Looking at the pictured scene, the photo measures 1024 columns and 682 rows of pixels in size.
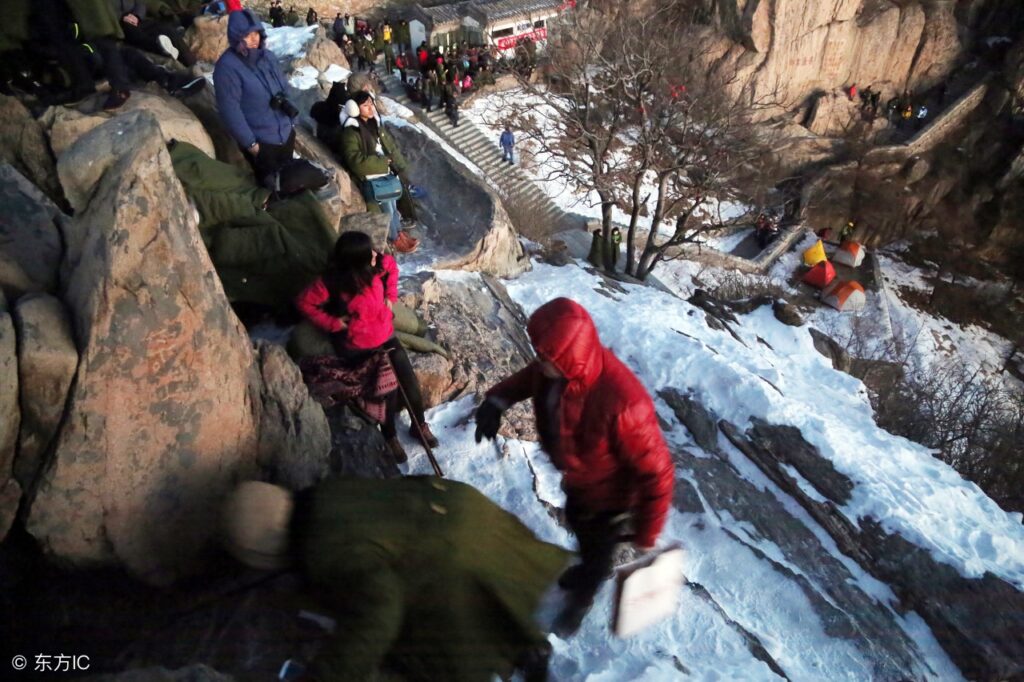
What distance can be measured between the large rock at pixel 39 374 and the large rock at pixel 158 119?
277 cm

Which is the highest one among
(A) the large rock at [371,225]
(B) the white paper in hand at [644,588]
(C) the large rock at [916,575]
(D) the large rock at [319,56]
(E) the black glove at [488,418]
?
(D) the large rock at [319,56]

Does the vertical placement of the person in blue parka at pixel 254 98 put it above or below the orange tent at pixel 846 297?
above

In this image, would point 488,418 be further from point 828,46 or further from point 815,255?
point 828,46

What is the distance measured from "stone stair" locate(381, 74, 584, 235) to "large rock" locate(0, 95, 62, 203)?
14853 mm

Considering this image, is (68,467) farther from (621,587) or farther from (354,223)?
(354,223)

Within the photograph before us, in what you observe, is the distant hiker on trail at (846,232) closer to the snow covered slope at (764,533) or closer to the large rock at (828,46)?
the large rock at (828,46)

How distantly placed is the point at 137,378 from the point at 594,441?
7.42 ft

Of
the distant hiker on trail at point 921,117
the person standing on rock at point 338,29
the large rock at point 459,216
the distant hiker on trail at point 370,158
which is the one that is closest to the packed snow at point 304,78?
the large rock at point 459,216

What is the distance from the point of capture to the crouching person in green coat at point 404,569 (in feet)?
7.72

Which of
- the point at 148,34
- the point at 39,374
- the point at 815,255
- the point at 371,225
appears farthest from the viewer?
the point at 815,255

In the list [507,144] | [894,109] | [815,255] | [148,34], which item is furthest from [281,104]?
[894,109]

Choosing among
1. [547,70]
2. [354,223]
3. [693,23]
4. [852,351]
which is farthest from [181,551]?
[693,23]

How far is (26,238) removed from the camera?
3336mm

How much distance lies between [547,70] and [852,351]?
15.8 meters
